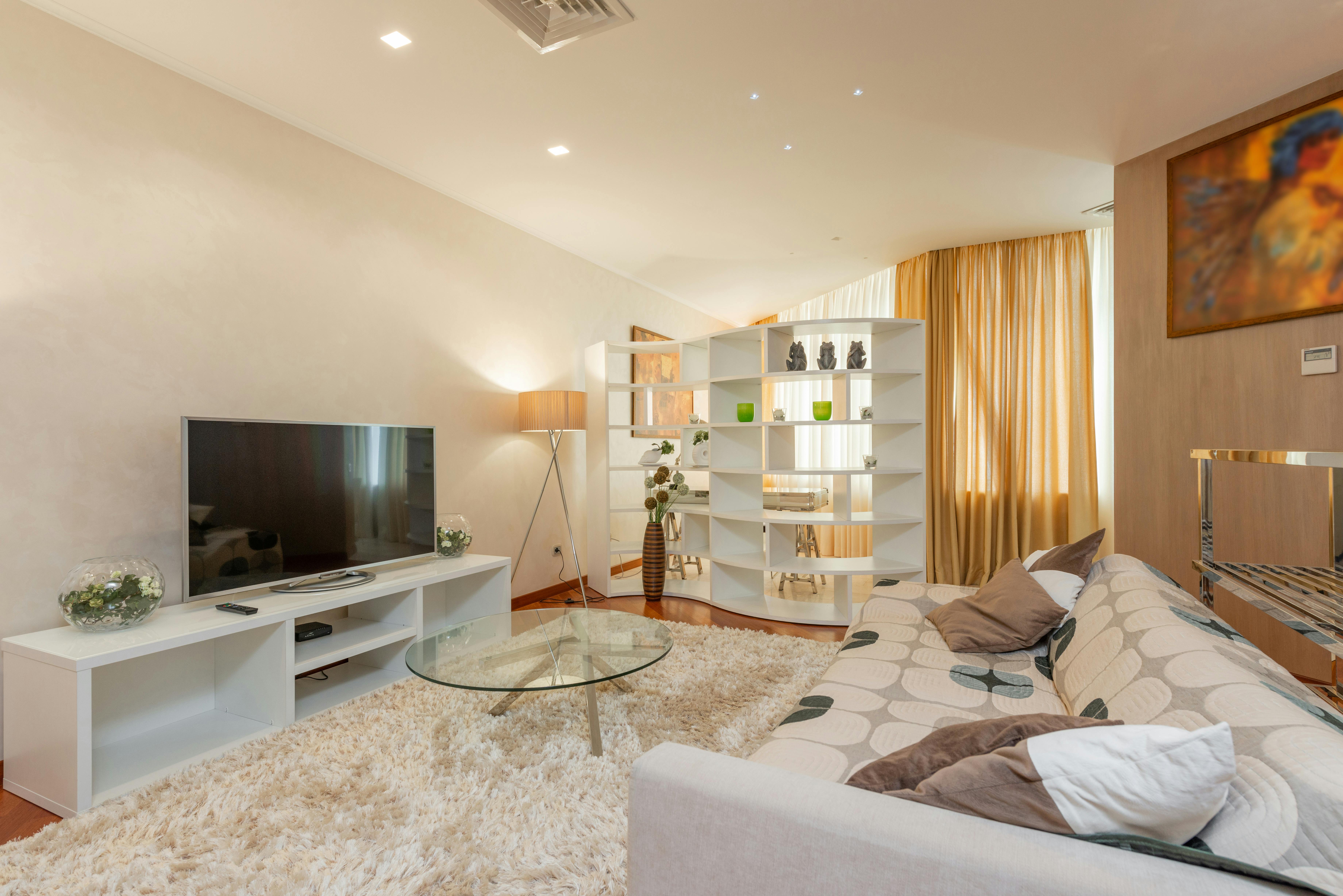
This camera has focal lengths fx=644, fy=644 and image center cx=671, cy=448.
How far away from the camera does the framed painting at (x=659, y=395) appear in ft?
19.3

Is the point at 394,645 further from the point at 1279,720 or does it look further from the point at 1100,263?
the point at 1100,263

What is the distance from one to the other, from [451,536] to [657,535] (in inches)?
66.5

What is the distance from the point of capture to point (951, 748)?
1.12m

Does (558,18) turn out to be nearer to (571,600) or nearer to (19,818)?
(19,818)

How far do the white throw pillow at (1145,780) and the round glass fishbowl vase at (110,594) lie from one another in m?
2.76

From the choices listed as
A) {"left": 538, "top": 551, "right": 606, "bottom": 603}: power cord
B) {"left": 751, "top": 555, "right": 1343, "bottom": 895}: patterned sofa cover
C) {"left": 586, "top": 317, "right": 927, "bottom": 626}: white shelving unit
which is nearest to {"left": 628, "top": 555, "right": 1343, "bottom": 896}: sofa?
{"left": 751, "top": 555, "right": 1343, "bottom": 895}: patterned sofa cover

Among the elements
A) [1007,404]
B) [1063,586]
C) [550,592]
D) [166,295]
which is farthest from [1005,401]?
[166,295]

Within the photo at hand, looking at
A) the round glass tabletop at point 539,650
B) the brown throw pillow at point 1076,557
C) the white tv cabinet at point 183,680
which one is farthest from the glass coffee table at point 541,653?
the brown throw pillow at point 1076,557

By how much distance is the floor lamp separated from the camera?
435 cm

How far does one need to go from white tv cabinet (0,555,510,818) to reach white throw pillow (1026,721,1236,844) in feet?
8.42

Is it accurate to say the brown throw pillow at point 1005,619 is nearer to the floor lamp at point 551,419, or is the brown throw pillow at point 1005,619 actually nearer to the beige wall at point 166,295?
the floor lamp at point 551,419

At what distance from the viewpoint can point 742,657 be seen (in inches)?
129

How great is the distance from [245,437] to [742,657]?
8.10ft

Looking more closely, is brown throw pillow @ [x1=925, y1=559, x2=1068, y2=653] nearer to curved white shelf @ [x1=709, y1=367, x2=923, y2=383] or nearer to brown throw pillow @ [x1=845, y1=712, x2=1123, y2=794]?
brown throw pillow @ [x1=845, y1=712, x2=1123, y2=794]
